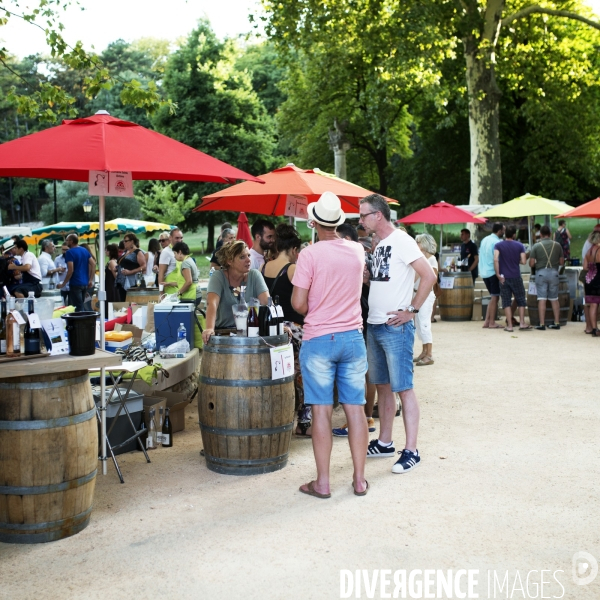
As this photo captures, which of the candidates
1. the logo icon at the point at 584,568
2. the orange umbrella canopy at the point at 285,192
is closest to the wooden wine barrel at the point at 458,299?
the orange umbrella canopy at the point at 285,192

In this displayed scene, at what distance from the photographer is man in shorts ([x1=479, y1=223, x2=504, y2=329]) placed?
50.4 ft

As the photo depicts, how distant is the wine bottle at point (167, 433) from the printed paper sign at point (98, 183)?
1940 mm

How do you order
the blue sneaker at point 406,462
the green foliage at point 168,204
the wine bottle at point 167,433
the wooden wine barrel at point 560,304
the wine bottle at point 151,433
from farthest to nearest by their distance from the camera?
the green foliage at point 168,204 → the wooden wine barrel at point 560,304 → the wine bottle at point 167,433 → the wine bottle at point 151,433 → the blue sneaker at point 406,462

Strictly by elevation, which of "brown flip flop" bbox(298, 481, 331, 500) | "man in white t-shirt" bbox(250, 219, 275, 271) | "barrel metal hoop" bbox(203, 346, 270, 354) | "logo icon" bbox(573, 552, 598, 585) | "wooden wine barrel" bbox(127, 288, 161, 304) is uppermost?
"man in white t-shirt" bbox(250, 219, 275, 271)

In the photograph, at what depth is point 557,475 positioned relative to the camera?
18.6 ft

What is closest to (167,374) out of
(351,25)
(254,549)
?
(254,549)

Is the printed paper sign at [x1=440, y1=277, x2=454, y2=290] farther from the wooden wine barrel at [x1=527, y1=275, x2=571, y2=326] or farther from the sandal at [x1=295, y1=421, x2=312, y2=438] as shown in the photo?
the sandal at [x1=295, y1=421, x2=312, y2=438]

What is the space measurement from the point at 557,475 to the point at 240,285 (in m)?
2.79

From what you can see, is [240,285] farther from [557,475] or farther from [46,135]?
[557,475]

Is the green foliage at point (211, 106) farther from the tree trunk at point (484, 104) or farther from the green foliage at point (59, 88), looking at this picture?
the green foliage at point (59, 88)

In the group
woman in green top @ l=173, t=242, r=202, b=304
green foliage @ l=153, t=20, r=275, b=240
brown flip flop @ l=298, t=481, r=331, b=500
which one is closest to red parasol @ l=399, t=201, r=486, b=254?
woman in green top @ l=173, t=242, r=202, b=304

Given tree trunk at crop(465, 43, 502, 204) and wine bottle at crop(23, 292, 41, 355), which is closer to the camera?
wine bottle at crop(23, 292, 41, 355)

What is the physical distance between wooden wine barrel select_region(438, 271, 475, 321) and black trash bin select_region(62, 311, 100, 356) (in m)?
12.5

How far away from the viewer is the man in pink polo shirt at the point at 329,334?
16.9ft
